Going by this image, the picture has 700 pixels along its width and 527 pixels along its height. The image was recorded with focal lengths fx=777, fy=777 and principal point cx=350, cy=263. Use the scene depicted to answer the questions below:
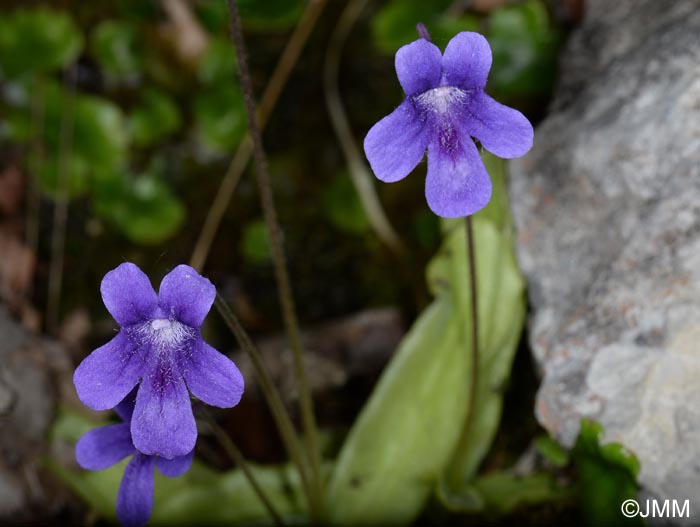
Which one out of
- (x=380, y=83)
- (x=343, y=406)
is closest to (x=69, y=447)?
(x=343, y=406)

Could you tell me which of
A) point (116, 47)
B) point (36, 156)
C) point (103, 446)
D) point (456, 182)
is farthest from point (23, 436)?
point (456, 182)

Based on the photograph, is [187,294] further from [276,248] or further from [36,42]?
[36,42]

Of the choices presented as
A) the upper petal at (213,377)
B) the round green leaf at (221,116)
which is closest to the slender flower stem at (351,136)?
the round green leaf at (221,116)

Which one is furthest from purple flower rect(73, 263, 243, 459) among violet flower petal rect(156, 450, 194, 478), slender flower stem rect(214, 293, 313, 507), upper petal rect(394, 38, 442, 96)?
upper petal rect(394, 38, 442, 96)

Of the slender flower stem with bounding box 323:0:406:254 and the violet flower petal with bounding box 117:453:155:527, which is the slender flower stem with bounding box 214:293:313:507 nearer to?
the violet flower petal with bounding box 117:453:155:527

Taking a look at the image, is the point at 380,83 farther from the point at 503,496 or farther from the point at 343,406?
the point at 503,496
